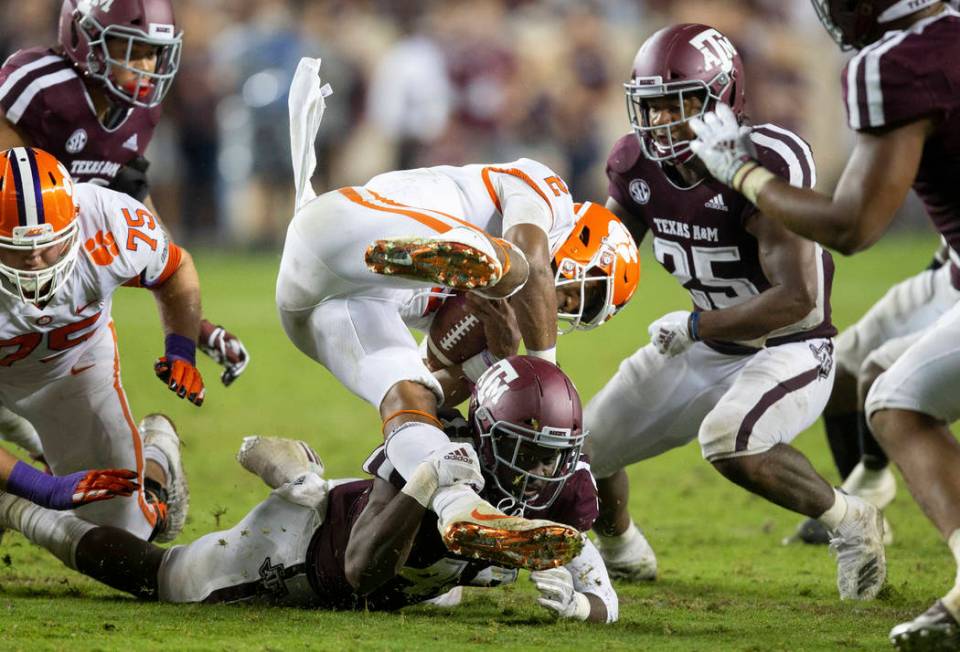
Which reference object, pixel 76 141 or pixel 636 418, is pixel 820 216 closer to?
pixel 636 418

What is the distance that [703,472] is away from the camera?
7.64 metres

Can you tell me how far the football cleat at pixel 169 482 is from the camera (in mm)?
5418

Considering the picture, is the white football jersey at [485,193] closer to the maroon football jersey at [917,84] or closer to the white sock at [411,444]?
the white sock at [411,444]

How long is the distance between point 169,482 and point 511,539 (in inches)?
83.8

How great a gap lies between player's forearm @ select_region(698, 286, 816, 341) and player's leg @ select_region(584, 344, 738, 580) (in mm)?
364

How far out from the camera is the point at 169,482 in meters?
5.46

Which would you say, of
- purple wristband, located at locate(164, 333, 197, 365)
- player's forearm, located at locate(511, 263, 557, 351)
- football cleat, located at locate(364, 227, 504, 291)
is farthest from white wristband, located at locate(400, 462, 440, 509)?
purple wristband, located at locate(164, 333, 197, 365)

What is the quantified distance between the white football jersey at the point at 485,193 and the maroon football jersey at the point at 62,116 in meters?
1.49

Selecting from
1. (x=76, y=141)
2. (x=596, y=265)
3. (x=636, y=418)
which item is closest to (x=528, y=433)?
(x=596, y=265)

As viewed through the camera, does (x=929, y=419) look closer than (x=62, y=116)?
Yes

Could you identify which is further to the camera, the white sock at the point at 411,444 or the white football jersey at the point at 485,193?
the white football jersey at the point at 485,193

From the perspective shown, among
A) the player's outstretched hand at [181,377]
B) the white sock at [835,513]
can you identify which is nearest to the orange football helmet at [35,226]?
the player's outstretched hand at [181,377]

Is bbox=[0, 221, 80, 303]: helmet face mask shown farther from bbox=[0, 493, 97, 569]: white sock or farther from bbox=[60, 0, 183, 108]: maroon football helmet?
bbox=[60, 0, 183, 108]: maroon football helmet

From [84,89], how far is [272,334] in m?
5.80
